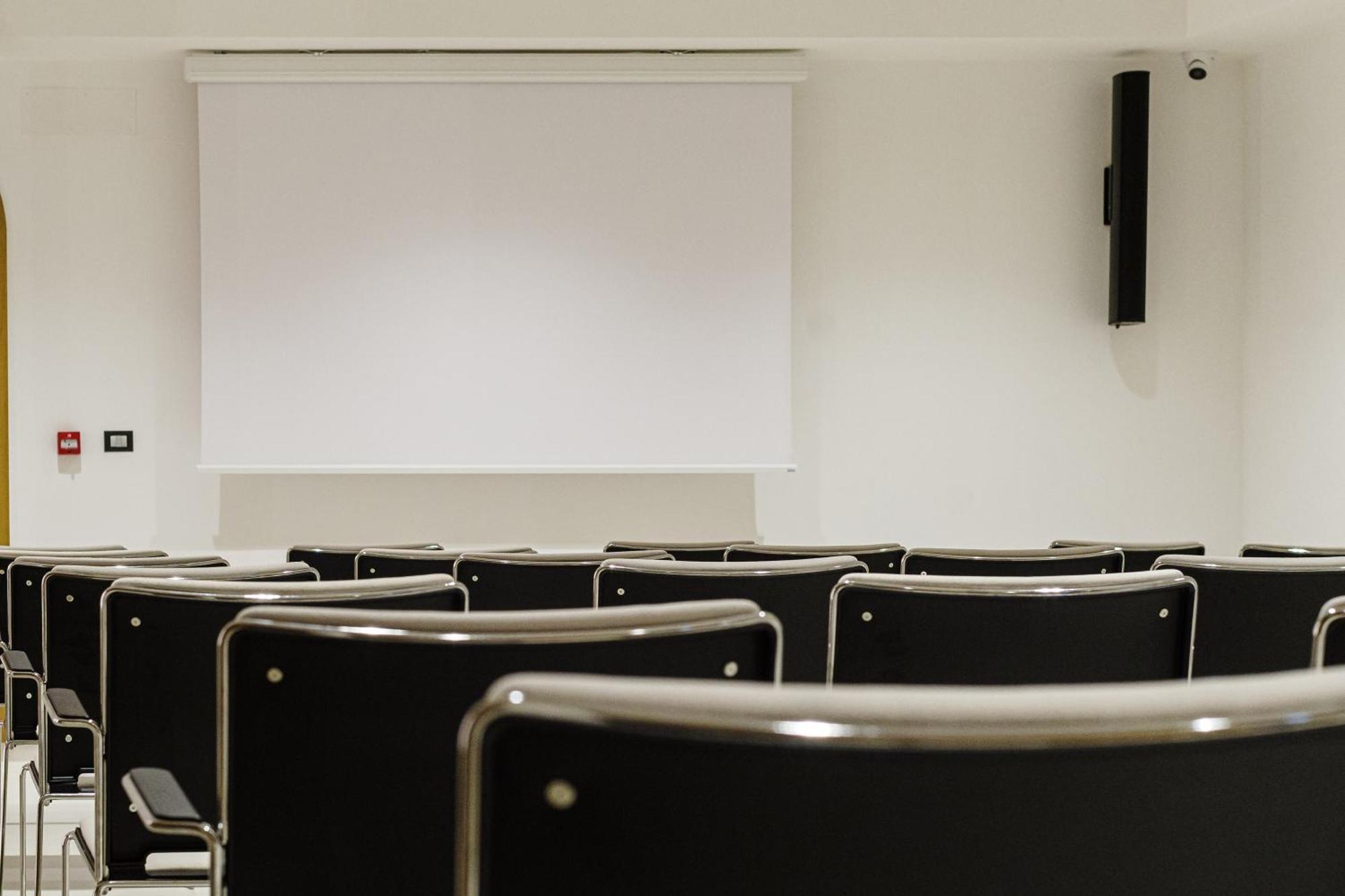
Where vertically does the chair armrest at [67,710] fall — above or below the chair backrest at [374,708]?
below

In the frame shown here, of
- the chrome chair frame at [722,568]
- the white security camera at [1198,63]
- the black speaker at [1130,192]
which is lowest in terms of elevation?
the chrome chair frame at [722,568]

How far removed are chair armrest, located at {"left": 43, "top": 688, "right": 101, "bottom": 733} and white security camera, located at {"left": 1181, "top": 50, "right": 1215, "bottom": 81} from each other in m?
6.64

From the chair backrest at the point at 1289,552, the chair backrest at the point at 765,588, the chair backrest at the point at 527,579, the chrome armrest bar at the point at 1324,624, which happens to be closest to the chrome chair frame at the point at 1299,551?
the chair backrest at the point at 1289,552

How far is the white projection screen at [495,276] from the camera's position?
6.74m

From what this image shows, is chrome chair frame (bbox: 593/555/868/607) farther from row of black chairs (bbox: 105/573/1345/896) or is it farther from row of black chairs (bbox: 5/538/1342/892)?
row of black chairs (bbox: 105/573/1345/896)

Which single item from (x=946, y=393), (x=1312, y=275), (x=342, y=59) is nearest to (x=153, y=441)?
(x=342, y=59)

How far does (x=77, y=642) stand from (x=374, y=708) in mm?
1452

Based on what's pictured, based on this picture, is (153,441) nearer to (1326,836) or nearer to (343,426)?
(343,426)

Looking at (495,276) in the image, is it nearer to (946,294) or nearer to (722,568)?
(946,294)

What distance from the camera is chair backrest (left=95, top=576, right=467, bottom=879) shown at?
1.88 m

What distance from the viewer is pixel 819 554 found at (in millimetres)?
3568

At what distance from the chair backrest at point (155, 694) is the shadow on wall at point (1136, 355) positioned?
20.5ft

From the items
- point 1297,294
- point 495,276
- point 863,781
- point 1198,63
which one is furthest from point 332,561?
point 1198,63

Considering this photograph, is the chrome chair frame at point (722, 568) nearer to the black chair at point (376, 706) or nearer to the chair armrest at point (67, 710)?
the chair armrest at point (67, 710)
